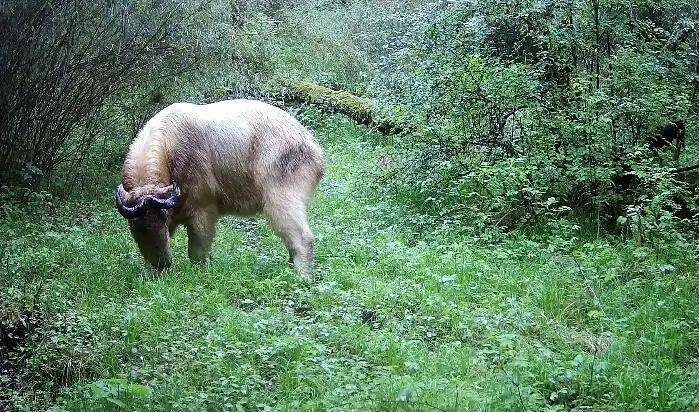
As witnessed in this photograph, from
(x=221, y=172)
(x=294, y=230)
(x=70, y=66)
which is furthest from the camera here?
(x=70, y=66)

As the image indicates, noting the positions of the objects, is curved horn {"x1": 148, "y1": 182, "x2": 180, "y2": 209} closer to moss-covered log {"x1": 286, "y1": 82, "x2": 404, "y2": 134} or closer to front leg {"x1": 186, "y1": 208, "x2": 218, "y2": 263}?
front leg {"x1": 186, "y1": 208, "x2": 218, "y2": 263}

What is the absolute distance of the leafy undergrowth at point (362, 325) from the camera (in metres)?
4.62

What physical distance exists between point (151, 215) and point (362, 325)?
2.52 meters

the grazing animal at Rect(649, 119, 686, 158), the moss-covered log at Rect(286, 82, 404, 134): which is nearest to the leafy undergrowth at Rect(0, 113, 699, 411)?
the grazing animal at Rect(649, 119, 686, 158)

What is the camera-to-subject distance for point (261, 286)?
6723mm

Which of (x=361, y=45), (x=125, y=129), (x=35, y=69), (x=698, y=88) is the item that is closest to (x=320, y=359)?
(x=698, y=88)

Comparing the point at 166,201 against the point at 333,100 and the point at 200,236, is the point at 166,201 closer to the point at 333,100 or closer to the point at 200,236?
the point at 200,236

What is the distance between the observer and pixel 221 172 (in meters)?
7.87

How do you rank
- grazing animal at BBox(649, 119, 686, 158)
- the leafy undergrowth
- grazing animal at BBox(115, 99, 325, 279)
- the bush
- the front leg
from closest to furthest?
the leafy undergrowth < grazing animal at BBox(115, 99, 325, 279) < the front leg < grazing animal at BBox(649, 119, 686, 158) < the bush

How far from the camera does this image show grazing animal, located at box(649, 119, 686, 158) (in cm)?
876

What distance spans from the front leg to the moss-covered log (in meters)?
9.02

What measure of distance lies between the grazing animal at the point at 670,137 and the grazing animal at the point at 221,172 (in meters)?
3.92

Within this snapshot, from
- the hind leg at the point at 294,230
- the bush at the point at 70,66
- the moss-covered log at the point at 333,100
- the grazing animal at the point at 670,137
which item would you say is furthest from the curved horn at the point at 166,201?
the moss-covered log at the point at 333,100

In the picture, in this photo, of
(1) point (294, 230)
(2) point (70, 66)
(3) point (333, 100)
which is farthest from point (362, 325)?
(3) point (333, 100)
